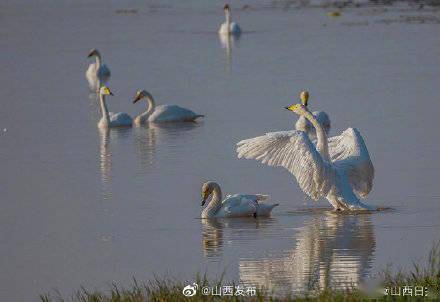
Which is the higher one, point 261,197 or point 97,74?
point 97,74

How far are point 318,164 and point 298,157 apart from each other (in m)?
0.22

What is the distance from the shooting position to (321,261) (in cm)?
1046

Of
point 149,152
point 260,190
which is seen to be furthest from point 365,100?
point 260,190

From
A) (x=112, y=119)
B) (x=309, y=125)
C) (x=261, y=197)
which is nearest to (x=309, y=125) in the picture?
(x=309, y=125)

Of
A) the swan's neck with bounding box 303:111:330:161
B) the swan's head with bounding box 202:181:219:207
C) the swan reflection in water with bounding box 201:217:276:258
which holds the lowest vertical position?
the swan reflection in water with bounding box 201:217:276:258

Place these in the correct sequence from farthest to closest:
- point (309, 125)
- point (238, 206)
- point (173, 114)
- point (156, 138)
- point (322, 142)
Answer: point (173, 114), point (156, 138), point (309, 125), point (322, 142), point (238, 206)

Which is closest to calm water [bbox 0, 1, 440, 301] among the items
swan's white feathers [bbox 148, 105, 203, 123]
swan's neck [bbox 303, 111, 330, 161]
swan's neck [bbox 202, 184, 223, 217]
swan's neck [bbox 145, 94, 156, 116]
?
swan's neck [bbox 202, 184, 223, 217]

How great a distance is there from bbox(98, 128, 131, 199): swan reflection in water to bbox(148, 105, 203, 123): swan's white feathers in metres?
0.53

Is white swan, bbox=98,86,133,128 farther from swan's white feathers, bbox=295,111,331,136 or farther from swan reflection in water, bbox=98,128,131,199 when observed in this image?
swan's white feathers, bbox=295,111,331,136

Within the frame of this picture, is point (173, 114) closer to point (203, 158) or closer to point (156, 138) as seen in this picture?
point (156, 138)

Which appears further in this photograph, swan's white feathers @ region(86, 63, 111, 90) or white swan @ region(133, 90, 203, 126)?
swan's white feathers @ region(86, 63, 111, 90)

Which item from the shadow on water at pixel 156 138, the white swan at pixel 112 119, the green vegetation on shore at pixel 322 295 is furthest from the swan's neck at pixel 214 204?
the white swan at pixel 112 119

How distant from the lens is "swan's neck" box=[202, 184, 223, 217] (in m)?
12.7

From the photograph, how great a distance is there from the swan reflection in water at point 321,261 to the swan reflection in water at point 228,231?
43 centimetres
